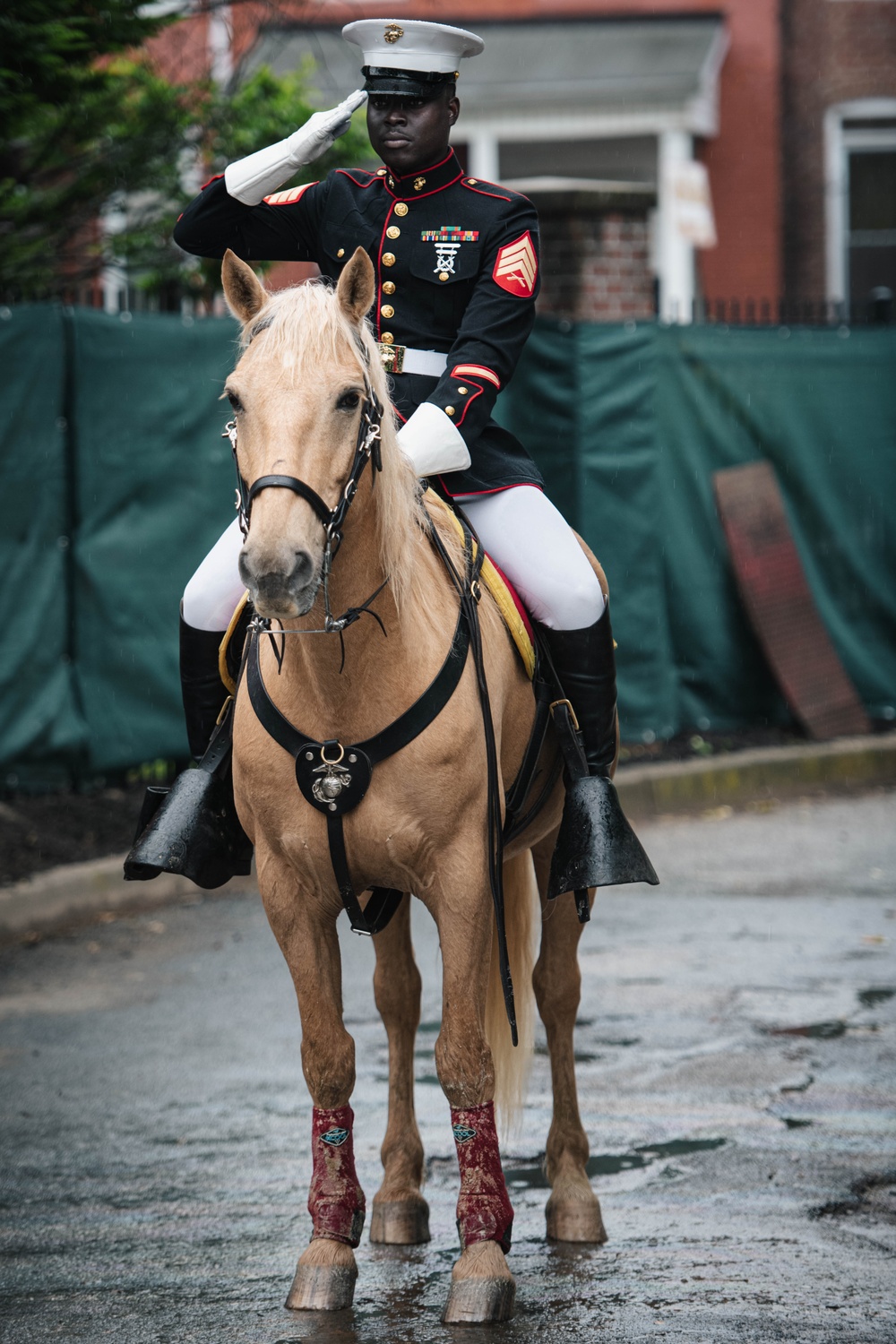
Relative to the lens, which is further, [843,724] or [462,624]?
[843,724]

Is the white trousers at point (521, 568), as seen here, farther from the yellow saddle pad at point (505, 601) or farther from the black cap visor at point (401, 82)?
the black cap visor at point (401, 82)

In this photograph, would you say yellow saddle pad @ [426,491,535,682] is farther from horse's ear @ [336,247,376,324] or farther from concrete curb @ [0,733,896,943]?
concrete curb @ [0,733,896,943]

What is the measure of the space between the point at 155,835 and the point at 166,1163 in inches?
47.5

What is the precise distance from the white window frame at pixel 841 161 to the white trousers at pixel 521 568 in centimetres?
1766

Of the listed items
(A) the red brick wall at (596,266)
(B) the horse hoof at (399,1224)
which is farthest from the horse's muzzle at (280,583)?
(A) the red brick wall at (596,266)

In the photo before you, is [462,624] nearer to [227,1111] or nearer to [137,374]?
[227,1111]

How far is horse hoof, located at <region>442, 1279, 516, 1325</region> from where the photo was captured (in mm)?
4098

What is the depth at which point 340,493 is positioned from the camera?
371 centimetres

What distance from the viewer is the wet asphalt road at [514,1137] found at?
421 cm

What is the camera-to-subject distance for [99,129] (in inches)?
426

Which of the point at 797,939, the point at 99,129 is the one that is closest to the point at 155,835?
the point at 797,939

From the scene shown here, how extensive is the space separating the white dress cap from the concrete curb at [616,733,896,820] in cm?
683

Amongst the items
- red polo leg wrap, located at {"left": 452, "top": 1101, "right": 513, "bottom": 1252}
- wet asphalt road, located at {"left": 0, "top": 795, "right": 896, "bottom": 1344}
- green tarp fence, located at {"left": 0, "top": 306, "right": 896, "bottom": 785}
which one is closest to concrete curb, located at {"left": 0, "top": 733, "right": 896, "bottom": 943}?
wet asphalt road, located at {"left": 0, "top": 795, "right": 896, "bottom": 1344}

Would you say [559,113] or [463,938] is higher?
[559,113]
